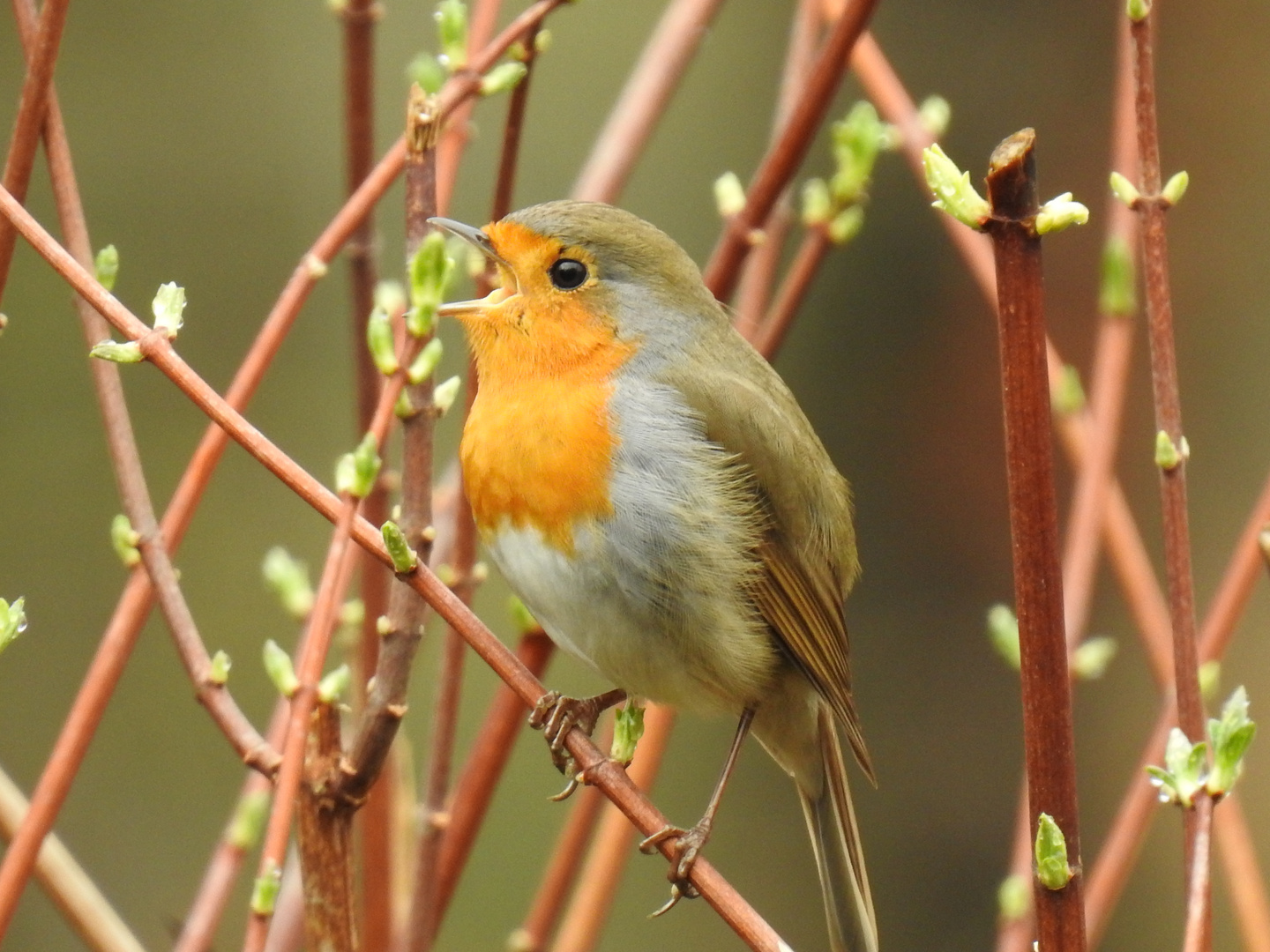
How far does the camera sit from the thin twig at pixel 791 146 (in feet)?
6.92

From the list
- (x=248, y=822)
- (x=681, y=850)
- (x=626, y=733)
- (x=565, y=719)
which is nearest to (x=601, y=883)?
(x=681, y=850)

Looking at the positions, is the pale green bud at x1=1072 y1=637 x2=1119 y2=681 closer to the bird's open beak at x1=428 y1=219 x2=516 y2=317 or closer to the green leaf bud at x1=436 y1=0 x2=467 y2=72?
the bird's open beak at x1=428 y1=219 x2=516 y2=317

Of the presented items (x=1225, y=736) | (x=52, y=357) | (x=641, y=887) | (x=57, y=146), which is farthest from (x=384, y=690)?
(x=641, y=887)

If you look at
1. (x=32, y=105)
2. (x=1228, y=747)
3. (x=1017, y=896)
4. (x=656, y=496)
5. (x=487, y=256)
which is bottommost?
(x=1228, y=747)

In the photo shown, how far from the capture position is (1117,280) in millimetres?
2229

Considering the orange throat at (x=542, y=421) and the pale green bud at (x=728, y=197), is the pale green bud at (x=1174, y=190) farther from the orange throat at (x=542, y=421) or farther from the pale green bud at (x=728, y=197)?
the orange throat at (x=542, y=421)

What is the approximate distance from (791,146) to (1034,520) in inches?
44.1

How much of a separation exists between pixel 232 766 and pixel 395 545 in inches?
222

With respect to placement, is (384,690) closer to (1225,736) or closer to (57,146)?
(57,146)

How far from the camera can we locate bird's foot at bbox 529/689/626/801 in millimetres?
2352

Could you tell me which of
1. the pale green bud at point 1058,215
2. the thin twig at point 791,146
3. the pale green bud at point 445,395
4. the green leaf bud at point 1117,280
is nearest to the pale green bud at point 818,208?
the thin twig at point 791,146

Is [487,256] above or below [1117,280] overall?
above

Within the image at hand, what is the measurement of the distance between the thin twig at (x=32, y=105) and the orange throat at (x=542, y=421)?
2.98ft

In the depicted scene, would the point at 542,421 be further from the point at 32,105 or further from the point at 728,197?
the point at 32,105
